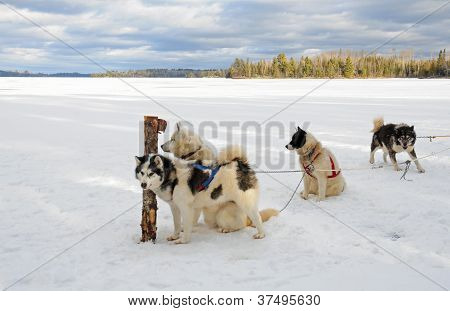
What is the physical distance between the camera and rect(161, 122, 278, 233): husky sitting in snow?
236 inches

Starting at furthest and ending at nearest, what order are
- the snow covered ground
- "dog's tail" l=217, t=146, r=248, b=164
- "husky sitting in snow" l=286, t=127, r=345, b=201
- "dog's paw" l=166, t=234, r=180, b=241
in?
"husky sitting in snow" l=286, t=127, r=345, b=201
"dog's paw" l=166, t=234, r=180, b=241
"dog's tail" l=217, t=146, r=248, b=164
the snow covered ground

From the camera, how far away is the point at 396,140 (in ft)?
32.5

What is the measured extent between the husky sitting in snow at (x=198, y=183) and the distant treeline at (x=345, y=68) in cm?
10889

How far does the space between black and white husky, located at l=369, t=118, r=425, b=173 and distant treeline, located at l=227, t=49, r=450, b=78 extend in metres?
103

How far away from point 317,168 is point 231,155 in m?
2.87

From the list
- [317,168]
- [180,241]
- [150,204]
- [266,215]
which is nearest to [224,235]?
[180,241]

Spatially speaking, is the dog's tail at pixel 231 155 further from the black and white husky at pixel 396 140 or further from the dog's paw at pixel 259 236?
the black and white husky at pixel 396 140

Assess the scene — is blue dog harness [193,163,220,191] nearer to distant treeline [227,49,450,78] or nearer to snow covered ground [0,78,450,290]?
snow covered ground [0,78,450,290]

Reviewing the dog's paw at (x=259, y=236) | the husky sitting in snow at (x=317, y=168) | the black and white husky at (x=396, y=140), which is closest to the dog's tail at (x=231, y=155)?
the dog's paw at (x=259, y=236)

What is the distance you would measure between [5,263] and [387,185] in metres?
7.64

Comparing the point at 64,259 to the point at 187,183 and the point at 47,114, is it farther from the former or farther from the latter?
the point at 47,114

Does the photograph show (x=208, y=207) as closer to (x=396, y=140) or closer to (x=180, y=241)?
(x=180, y=241)

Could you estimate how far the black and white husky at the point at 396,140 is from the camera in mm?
9742

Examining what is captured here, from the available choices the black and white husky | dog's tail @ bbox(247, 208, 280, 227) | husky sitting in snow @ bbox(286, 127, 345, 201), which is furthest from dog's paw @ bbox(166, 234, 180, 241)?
the black and white husky
